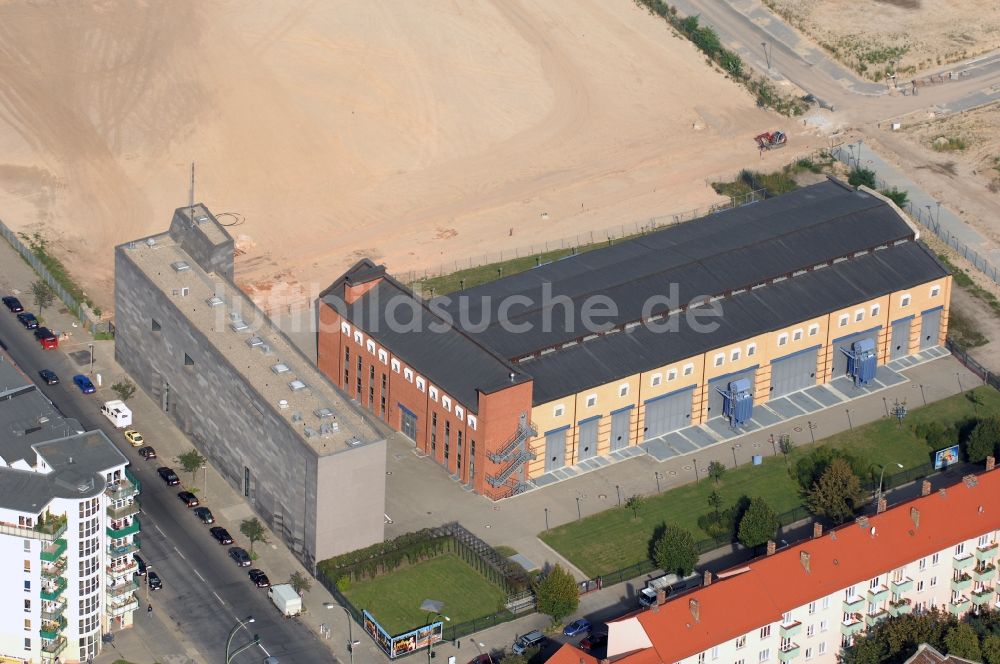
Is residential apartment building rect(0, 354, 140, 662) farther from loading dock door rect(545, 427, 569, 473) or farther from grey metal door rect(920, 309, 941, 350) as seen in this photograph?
grey metal door rect(920, 309, 941, 350)

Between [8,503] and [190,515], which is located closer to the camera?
[8,503]

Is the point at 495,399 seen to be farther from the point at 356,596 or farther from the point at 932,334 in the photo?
the point at 932,334

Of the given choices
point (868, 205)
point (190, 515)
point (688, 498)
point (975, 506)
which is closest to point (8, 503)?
point (190, 515)

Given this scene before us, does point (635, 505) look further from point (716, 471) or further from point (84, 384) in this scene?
point (84, 384)

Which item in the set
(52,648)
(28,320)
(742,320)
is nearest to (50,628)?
(52,648)

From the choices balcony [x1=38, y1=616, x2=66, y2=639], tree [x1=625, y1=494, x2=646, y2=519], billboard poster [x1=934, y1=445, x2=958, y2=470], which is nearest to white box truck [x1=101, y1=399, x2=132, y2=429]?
balcony [x1=38, y1=616, x2=66, y2=639]

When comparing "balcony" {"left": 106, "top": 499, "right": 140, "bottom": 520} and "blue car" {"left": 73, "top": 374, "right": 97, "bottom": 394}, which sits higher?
"balcony" {"left": 106, "top": 499, "right": 140, "bottom": 520}

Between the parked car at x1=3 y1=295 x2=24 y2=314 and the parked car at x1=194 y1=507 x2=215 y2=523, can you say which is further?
the parked car at x1=3 y1=295 x2=24 y2=314
